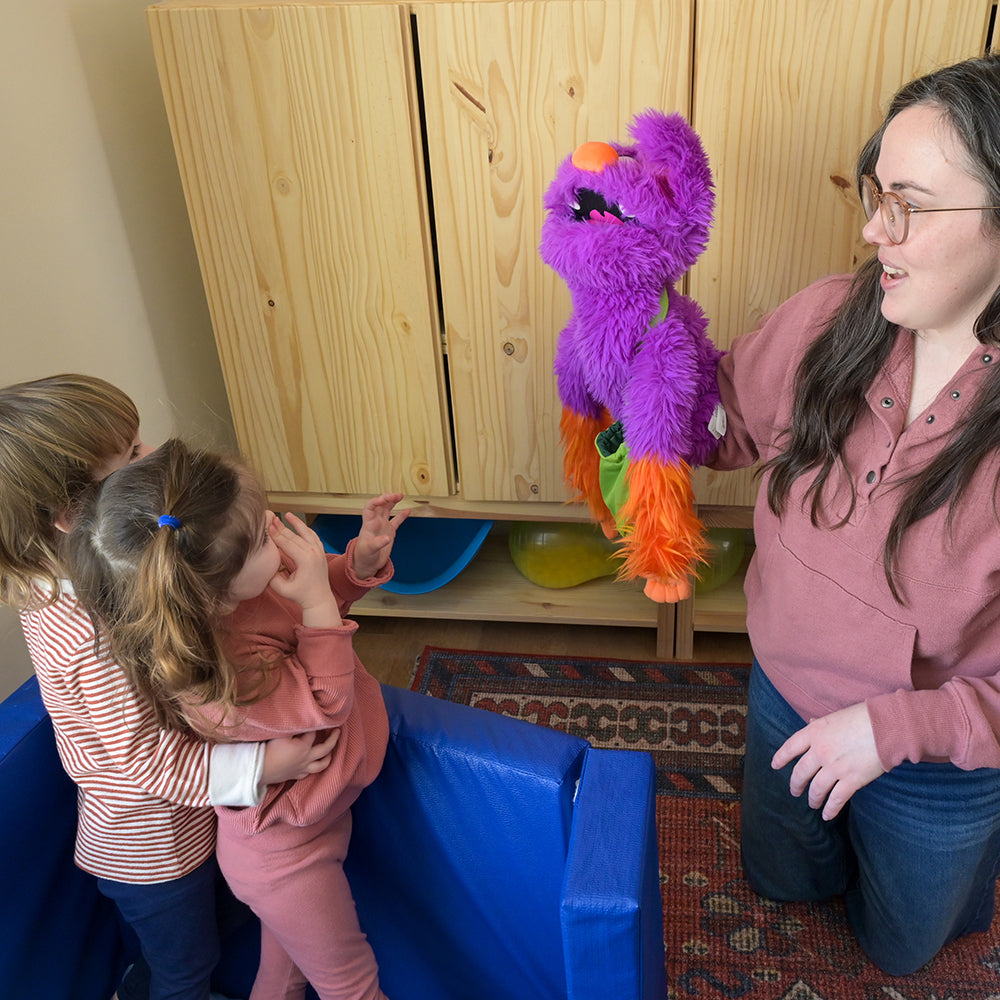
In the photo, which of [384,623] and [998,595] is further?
[384,623]

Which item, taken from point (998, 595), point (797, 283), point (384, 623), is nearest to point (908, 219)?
point (998, 595)

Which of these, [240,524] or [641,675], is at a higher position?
[240,524]

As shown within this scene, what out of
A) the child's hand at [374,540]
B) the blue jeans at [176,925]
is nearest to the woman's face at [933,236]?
the child's hand at [374,540]

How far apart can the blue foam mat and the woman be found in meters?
0.80

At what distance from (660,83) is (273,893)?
112 cm

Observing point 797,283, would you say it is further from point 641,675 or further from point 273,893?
point 273,893

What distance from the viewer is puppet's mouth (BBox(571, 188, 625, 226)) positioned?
1014 millimetres

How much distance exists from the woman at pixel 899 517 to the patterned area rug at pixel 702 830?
8cm

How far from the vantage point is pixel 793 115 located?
1294mm

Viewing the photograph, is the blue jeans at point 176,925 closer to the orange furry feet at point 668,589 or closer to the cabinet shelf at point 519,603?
the orange furry feet at point 668,589

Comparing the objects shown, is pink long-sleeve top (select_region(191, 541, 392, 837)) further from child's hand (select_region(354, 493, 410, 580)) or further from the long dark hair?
the long dark hair

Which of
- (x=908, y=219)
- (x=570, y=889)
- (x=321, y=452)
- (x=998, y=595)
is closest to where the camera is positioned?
(x=570, y=889)

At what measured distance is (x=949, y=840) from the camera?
112cm

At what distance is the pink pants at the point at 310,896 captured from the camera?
948 mm
